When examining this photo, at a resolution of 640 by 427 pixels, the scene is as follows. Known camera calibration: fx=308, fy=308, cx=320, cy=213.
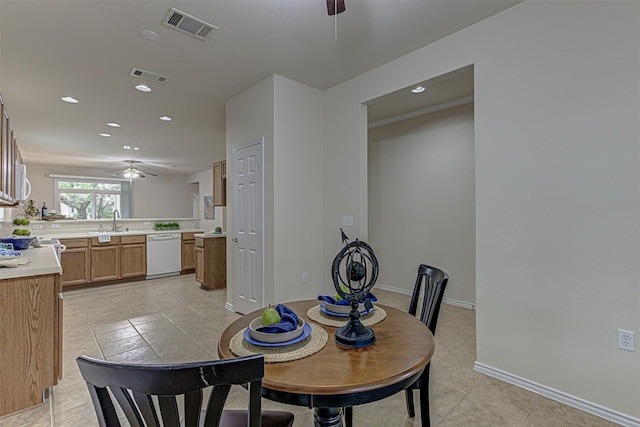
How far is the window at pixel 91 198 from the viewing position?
27.7 feet

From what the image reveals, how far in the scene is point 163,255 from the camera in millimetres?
5914

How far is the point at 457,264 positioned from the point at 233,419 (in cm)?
363

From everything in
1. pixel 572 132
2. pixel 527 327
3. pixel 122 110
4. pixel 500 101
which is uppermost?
pixel 122 110

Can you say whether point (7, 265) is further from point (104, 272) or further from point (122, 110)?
point (104, 272)

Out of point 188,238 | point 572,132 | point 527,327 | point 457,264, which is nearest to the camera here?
point 572,132

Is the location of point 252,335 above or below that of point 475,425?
above

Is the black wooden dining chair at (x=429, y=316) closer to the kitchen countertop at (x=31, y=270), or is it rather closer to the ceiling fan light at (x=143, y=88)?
the kitchen countertop at (x=31, y=270)

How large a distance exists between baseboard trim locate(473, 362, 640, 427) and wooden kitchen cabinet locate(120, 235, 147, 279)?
18.3 ft

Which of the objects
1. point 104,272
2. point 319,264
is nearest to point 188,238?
point 104,272

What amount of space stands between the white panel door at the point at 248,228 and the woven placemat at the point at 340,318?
2004 millimetres

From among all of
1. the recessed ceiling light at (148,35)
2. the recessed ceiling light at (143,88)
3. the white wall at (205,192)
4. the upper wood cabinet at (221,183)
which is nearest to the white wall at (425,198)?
the upper wood cabinet at (221,183)

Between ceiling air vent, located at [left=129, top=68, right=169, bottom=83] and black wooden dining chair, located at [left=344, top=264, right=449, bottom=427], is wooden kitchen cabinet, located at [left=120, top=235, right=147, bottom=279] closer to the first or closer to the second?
ceiling air vent, located at [left=129, top=68, right=169, bottom=83]

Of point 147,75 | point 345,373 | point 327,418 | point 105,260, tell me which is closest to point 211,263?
point 105,260

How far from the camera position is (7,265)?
2.01 m
